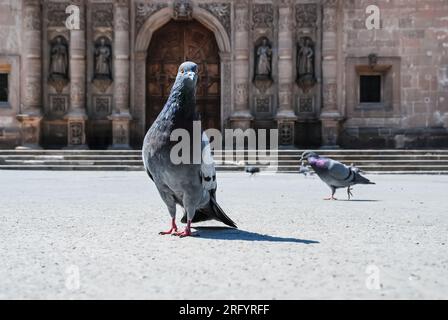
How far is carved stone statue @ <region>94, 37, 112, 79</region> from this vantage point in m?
23.6

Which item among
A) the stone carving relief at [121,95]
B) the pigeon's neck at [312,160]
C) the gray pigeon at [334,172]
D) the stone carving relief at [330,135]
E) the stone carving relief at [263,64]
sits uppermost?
the stone carving relief at [263,64]

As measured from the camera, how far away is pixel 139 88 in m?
24.3

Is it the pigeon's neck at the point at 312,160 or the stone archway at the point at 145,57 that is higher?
the stone archway at the point at 145,57

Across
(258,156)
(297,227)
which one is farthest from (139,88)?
(297,227)

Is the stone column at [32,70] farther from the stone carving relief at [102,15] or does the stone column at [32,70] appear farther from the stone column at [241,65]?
the stone column at [241,65]

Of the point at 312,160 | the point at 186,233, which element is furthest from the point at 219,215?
the point at 312,160

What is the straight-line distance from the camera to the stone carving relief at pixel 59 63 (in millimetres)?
23469

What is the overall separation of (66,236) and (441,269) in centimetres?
331

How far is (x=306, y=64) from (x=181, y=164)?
18630 millimetres

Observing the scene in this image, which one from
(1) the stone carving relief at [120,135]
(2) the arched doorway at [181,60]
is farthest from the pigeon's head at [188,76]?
(2) the arched doorway at [181,60]

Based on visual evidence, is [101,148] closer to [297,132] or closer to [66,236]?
[297,132]

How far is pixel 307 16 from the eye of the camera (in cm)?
Result: 2381

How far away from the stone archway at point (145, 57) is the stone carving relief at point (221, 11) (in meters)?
0.12

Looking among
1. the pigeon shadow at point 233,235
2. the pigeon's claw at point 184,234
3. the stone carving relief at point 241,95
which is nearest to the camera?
the pigeon shadow at point 233,235
